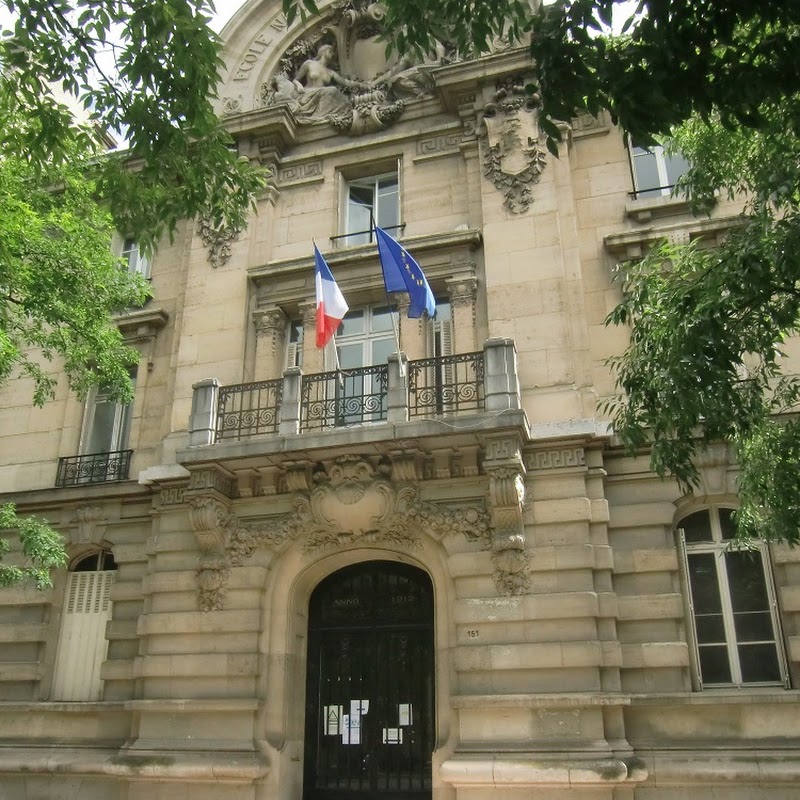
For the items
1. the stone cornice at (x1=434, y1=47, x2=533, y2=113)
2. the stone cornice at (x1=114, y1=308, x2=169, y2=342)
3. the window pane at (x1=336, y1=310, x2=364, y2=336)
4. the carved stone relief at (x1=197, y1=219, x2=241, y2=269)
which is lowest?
the window pane at (x1=336, y1=310, x2=364, y2=336)

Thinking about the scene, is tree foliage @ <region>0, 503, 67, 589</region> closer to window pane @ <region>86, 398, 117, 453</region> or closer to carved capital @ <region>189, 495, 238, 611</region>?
carved capital @ <region>189, 495, 238, 611</region>

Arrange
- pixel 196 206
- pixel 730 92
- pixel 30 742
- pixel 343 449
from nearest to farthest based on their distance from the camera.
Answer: pixel 730 92 < pixel 196 206 < pixel 343 449 < pixel 30 742

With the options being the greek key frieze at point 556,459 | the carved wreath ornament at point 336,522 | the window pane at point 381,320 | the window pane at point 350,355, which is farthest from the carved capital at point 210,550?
the greek key frieze at point 556,459

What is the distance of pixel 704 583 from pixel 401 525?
4.51 m

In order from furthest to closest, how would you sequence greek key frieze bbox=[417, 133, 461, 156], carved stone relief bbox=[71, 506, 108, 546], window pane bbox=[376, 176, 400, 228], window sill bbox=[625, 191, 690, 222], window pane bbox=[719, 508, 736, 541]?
window pane bbox=[376, 176, 400, 228] < greek key frieze bbox=[417, 133, 461, 156] < carved stone relief bbox=[71, 506, 108, 546] < window sill bbox=[625, 191, 690, 222] < window pane bbox=[719, 508, 736, 541]

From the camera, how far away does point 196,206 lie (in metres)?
9.10

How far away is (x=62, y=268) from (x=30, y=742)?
25.6ft

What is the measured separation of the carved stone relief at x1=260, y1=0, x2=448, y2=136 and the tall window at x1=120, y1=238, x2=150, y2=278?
4.20 m

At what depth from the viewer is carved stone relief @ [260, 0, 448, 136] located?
15.9m

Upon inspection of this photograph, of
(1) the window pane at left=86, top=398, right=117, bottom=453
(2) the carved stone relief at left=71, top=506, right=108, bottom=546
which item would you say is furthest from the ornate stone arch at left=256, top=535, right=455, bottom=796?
(1) the window pane at left=86, top=398, right=117, bottom=453

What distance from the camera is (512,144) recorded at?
14297mm

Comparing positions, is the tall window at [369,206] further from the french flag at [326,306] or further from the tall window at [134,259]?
the tall window at [134,259]

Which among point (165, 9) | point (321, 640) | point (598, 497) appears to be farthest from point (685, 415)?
point (321, 640)

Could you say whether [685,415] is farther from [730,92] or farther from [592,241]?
[592,241]
